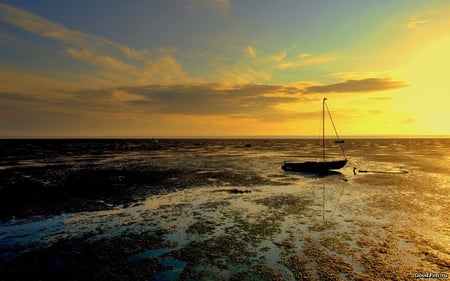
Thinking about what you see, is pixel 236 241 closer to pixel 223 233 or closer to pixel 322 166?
pixel 223 233

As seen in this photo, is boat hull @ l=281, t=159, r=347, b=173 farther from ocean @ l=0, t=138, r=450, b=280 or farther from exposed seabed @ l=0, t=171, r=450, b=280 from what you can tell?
exposed seabed @ l=0, t=171, r=450, b=280

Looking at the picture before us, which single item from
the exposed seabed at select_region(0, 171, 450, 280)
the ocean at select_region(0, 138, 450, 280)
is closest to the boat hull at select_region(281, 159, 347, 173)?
the ocean at select_region(0, 138, 450, 280)

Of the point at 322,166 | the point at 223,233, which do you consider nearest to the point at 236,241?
the point at 223,233

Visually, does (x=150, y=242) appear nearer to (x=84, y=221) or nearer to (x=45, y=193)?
(x=84, y=221)

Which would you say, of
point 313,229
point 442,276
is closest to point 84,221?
point 313,229

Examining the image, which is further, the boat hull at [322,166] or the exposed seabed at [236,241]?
the boat hull at [322,166]

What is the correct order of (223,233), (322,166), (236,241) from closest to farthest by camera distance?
(236,241)
(223,233)
(322,166)

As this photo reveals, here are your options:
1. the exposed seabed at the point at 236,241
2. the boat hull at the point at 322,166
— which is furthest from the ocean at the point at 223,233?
the boat hull at the point at 322,166

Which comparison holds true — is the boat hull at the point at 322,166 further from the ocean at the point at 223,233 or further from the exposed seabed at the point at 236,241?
the exposed seabed at the point at 236,241

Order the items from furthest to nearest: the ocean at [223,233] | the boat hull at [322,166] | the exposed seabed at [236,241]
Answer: the boat hull at [322,166]
the ocean at [223,233]
the exposed seabed at [236,241]

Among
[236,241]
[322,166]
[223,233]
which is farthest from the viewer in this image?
[322,166]

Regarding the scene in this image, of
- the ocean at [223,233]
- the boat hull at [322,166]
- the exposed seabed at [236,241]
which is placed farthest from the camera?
the boat hull at [322,166]

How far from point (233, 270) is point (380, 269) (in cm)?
704

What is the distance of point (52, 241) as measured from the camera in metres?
16.9
